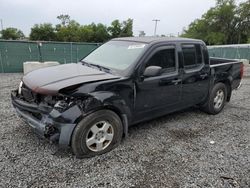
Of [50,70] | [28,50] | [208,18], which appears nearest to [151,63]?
[50,70]

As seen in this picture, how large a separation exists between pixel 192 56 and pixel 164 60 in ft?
2.88

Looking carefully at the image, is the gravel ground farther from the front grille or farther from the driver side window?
the driver side window

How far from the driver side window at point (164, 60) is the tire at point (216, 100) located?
158 centimetres

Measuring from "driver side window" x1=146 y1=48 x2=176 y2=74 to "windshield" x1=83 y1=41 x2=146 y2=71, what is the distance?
261mm

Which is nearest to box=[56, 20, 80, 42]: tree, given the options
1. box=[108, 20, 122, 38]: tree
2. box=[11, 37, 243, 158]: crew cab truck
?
box=[108, 20, 122, 38]: tree

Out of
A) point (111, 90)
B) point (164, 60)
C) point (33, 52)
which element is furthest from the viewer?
point (33, 52)

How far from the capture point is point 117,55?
3.85m

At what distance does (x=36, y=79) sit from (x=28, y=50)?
28.7 feet

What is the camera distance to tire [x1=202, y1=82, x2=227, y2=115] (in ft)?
16.3

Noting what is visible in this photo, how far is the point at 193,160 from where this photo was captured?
320 cm

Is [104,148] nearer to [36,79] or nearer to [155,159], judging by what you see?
[155,159]

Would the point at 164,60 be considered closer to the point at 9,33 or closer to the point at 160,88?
the point at 160,88

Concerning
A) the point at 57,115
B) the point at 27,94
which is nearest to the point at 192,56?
the point at 57,115

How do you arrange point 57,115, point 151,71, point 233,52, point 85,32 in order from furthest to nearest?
point 85,32 → point 233,52 → point 151,71 → point 57,115
